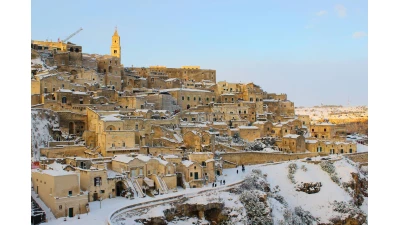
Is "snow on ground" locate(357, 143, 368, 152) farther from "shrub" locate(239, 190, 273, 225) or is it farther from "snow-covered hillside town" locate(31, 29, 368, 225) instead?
"shrub" locate(239, 190, 273, 225)

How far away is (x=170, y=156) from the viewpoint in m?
24.1

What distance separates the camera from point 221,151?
95.6 ft

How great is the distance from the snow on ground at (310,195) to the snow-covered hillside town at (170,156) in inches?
2.8

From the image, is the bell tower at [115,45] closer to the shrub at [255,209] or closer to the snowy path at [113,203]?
the snowy path at [113,203]

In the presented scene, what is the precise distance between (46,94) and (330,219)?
19712 millimetres

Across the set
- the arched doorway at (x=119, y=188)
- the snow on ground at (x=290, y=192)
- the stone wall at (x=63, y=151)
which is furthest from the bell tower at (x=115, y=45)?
the arched doorway at (x=119, y=188)

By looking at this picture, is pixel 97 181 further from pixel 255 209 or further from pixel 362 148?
pixel 362 148

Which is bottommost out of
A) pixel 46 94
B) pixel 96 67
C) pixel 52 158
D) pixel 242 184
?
pixel 242 184

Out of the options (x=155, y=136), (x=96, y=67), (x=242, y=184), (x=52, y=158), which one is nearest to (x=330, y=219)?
(x=242, y=184)

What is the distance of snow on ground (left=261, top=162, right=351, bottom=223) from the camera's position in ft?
84.4

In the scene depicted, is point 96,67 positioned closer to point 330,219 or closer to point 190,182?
point 190,182

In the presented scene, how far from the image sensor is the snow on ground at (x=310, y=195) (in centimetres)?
2572

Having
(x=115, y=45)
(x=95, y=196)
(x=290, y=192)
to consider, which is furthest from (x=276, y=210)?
(x=115, y=45)
